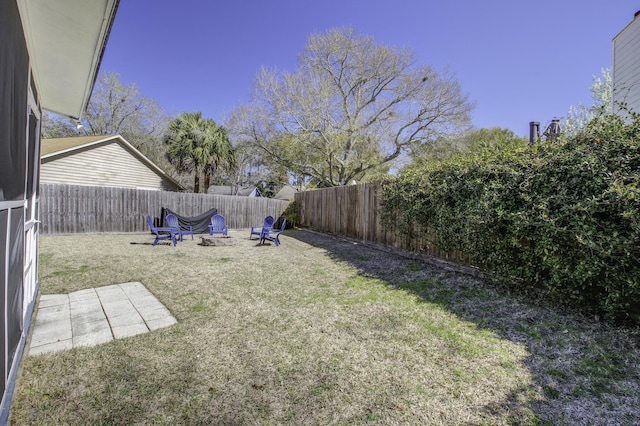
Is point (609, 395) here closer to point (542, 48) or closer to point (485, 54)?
point (542, 48)

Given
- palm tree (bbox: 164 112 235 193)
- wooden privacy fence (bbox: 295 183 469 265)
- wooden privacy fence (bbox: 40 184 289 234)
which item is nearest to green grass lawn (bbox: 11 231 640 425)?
wooden privacy fence (bbox: 295 183 469 265)

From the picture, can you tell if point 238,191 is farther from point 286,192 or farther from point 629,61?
point 629,61

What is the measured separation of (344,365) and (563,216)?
300 cm

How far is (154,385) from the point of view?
2068mm

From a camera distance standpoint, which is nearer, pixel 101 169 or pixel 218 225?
pixel 218 225

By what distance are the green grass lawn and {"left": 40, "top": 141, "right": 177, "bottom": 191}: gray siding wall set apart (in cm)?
1023

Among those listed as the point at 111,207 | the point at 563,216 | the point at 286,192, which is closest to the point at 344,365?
the point at 563,216

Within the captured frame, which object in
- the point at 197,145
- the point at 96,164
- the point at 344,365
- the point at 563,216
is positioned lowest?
the point at 344,365

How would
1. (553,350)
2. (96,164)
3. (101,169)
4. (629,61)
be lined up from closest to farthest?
(553,350) → (629,61) → (96,164) → (101,169)

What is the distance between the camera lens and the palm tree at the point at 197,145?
16.1 meters

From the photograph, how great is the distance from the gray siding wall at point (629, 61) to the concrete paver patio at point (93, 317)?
9293 mm

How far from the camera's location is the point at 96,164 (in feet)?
42.3

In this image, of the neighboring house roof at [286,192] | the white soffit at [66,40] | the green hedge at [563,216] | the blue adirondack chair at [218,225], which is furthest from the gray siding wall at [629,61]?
the neighboring house roof at [286,192]

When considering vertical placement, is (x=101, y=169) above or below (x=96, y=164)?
below
